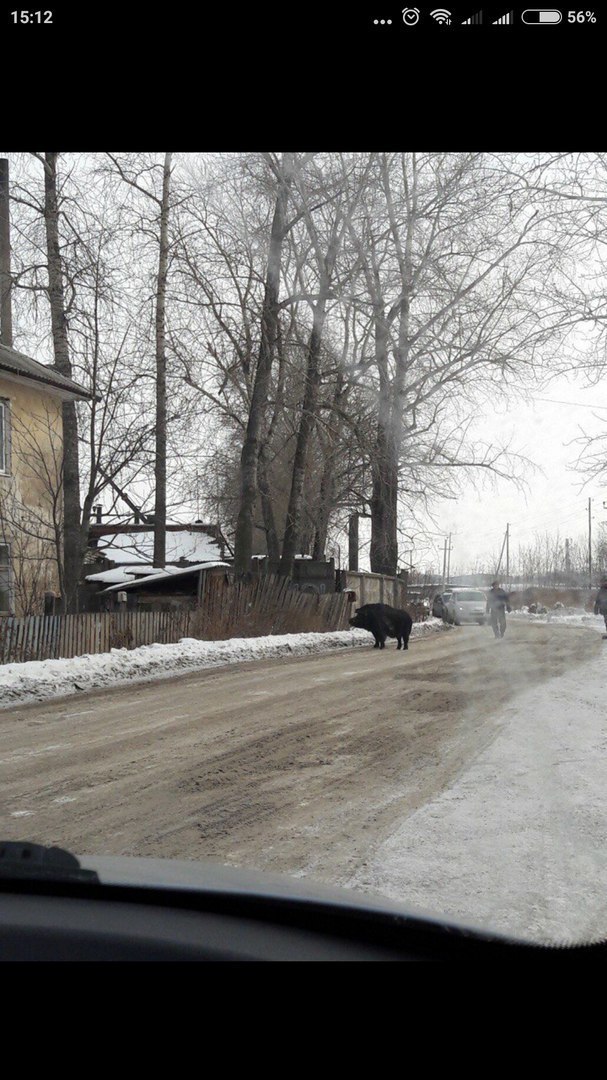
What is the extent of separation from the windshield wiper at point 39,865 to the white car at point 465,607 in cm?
3102

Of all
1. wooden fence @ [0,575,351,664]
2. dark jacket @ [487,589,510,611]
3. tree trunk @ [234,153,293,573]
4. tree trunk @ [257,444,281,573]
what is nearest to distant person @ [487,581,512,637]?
dark jacket @ [487,589,510,611]

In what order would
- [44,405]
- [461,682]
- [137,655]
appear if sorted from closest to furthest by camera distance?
[461,682], [137,655], [44,405]

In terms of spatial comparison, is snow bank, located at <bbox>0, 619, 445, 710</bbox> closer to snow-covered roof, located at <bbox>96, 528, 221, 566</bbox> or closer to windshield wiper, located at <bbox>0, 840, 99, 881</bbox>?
windshield wiper, located at <bbox>0, 840, 99, 881</bbox>

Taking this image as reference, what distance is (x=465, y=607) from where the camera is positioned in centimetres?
3334

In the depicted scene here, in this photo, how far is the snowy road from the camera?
4094mm

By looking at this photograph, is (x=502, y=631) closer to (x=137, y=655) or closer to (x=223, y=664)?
(x=223, y=664)

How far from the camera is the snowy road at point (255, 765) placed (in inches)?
161

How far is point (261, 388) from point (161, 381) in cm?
221
